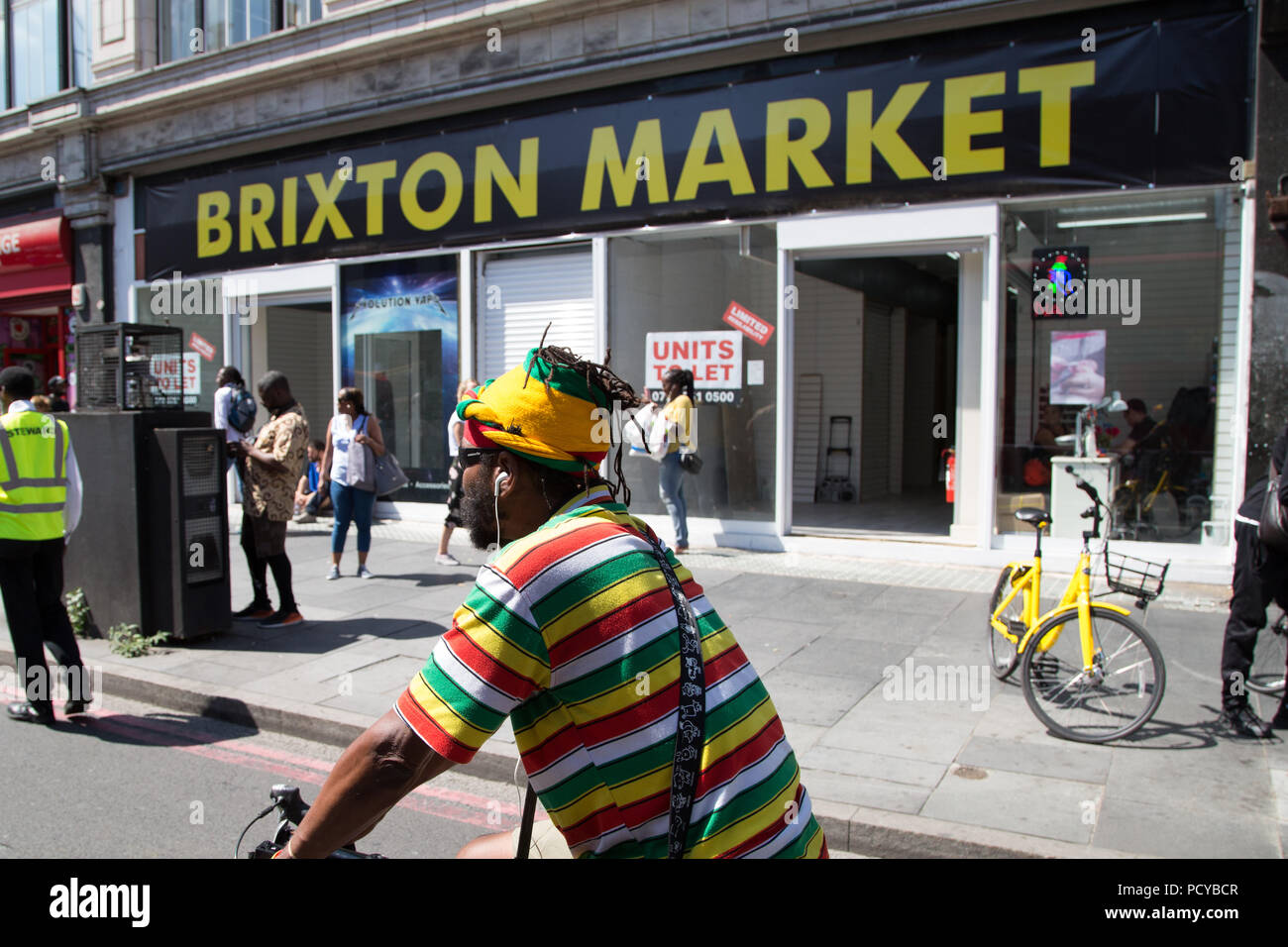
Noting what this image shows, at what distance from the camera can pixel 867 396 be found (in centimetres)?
1589

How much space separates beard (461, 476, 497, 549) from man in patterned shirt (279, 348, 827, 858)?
0.22m

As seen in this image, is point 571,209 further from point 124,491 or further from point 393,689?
point 393,689

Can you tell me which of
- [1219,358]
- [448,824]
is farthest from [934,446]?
[448,824]

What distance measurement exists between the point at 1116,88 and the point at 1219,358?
2692mm

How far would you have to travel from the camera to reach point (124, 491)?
7.24 metres

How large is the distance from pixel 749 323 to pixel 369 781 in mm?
9847

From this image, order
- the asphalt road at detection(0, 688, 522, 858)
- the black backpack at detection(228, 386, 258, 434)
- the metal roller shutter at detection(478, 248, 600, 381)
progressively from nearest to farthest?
the asphalt road at detection(0, 688, 522, 858), the black backpack at detection(228, 386, 258, 434), the metal roller shutter at detection(478, 248, 600, 381)

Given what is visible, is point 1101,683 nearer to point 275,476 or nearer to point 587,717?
point 587,717

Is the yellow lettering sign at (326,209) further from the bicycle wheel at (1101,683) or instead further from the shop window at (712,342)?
the bicycle wheel at (1101,683)
